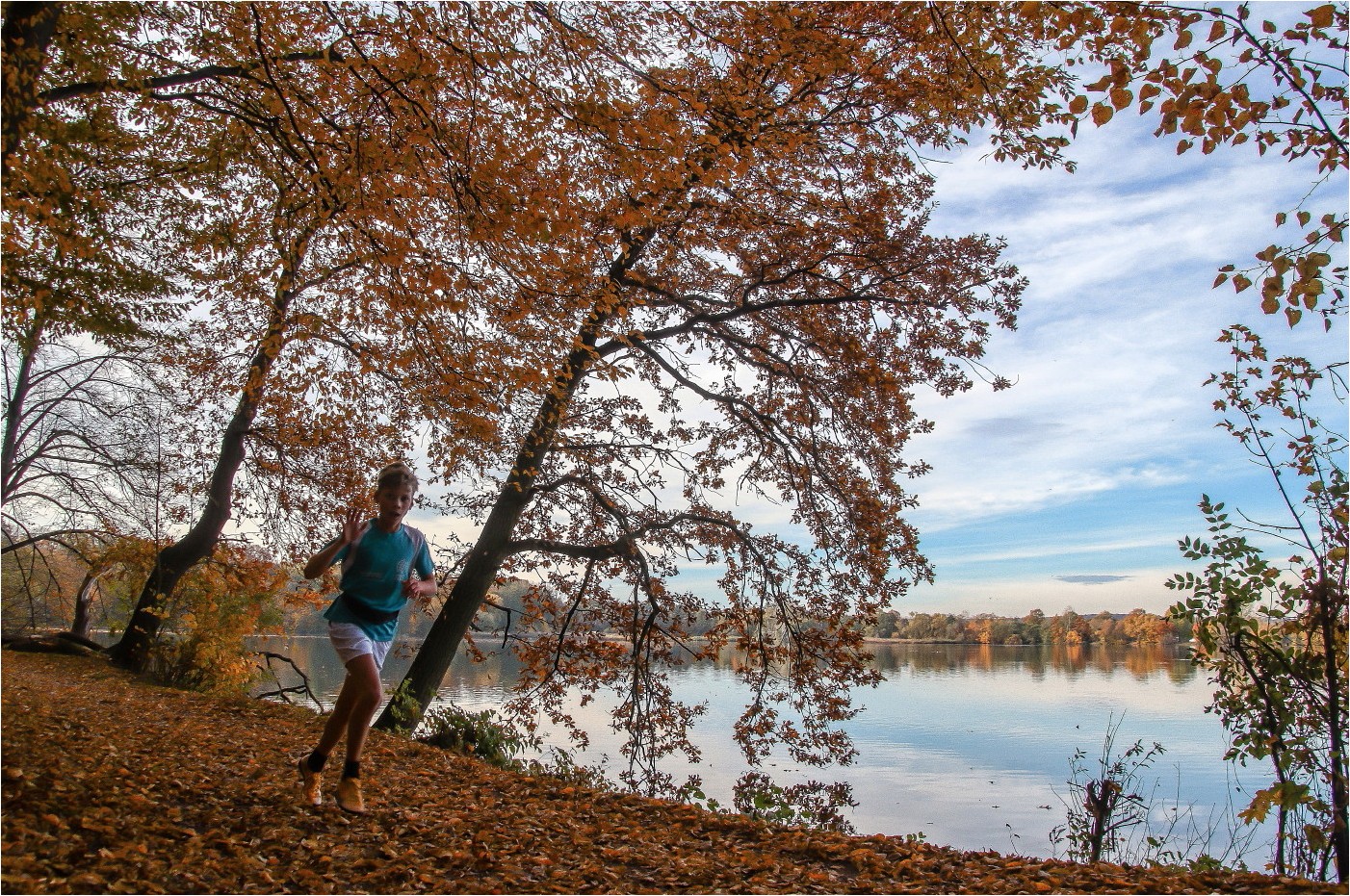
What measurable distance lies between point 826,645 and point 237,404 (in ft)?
27.6

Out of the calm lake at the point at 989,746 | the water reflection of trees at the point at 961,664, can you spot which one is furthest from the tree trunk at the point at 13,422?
the water reflection of trees at the point at 961,664

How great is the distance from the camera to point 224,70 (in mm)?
6301

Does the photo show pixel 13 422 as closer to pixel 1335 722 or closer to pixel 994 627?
pixel 1335 722

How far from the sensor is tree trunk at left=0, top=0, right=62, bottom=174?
4.28 metres

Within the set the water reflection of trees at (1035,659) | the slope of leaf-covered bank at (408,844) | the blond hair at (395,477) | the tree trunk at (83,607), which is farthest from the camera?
the water reflection of trees at (1035,659)

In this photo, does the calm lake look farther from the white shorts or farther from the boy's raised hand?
the boy's raised hand

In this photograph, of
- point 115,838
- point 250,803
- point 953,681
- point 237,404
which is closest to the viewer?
point 115,838

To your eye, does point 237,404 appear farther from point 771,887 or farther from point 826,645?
point 771,887

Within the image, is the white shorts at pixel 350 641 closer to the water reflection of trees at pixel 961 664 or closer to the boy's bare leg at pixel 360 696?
the boy's bare leg at pixel 360 696

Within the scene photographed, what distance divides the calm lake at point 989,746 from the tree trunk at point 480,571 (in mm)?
1457

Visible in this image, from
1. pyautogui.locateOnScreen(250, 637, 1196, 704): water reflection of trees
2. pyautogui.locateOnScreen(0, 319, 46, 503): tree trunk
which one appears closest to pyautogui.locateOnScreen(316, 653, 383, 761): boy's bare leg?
pyautogui.locateOnScreen(0, 319, 46, 503): tree trunk

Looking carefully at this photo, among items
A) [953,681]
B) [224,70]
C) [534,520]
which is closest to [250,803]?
[224,70]

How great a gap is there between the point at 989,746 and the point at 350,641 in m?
13.8

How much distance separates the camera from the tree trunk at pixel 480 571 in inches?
352
